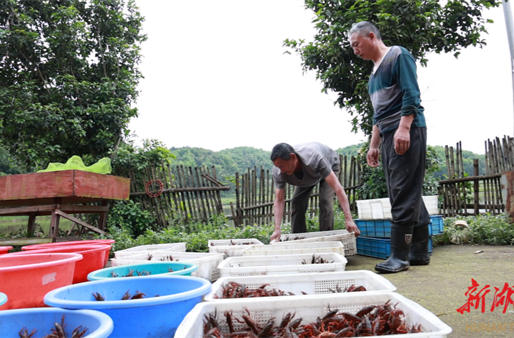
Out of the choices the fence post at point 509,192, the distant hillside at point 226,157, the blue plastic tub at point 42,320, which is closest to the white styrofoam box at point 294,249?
the blue plastic tub at point 42,320

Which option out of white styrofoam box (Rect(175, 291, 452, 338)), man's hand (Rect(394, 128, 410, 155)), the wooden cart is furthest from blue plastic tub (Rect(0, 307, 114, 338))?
the wooden cart

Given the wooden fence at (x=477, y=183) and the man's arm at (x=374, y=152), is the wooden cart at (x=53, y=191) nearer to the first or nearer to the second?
the man's arm at (x=374, y=152)

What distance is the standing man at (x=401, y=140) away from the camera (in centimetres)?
309

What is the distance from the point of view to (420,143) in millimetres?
3176

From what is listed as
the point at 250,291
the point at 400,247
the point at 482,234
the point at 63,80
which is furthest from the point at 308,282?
the point at 63,80

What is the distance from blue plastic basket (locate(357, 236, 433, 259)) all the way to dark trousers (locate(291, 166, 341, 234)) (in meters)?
0.56

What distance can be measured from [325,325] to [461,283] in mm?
1821

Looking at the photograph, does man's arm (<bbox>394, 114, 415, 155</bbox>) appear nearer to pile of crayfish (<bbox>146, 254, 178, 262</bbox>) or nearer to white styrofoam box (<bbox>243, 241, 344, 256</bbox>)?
white styrofoam box (<bbox>243, 241, 344, 256</bbox>)

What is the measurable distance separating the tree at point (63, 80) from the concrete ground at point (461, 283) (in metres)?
8.61

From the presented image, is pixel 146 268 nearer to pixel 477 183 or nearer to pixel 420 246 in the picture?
pixel 420 246

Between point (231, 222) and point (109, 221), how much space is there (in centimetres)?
315

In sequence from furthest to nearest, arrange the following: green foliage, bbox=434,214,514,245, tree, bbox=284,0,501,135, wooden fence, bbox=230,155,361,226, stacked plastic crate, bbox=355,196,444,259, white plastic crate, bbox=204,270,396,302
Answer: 1. wooden fence, bbox=230,155,361,226
2. tree, bbox=284,0,501,135
3. green foliage, bbox=434,214,514,245
4. stacked plastic crate, bbox=355,196,444,259
5. white plastic crate, bbox=204,270,396,302

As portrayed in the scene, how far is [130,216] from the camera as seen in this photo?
27.7ft

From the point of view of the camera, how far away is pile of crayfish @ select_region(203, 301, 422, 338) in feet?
4.22
